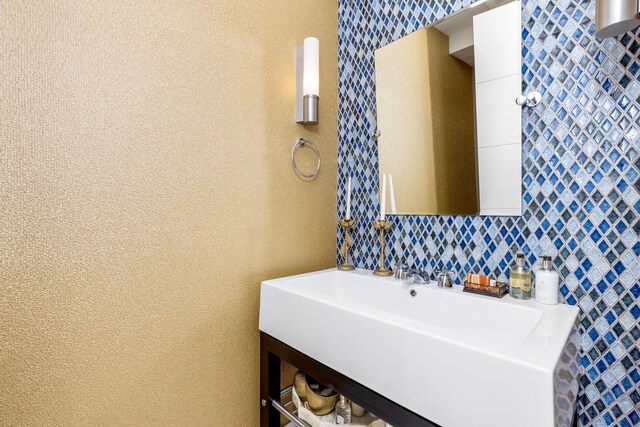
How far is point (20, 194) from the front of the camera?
821 mm

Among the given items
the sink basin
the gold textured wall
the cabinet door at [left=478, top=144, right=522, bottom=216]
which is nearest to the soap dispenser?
the sink basin

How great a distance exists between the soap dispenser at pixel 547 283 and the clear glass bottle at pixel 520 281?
28 millimetres

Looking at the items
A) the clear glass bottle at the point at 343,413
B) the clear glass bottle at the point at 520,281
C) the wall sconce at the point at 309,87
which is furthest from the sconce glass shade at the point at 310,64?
the clear glass bottle at the point at 343,413

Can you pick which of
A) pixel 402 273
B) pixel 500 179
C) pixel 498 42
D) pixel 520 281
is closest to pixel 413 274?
pixel 402 273

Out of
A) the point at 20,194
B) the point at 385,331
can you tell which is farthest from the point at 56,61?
the point at 385,331

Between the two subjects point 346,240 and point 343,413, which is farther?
point 346,240

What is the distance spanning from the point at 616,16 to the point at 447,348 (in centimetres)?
88

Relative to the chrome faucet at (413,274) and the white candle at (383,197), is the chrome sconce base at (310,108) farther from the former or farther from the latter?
the chrome faucet at (413,274)

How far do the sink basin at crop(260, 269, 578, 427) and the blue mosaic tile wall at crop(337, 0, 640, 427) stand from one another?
0.41 ft

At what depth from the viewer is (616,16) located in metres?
0.73

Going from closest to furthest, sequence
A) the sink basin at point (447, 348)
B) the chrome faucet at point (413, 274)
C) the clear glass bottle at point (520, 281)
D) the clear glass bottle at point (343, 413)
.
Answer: the sink basin at point (447, 348)
the clear glass bottle at point (520, 281)
the clear glass bottle at point (343, 413)
the chrome faucet at point (413, 274)

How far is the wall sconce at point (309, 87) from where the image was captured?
1.35m

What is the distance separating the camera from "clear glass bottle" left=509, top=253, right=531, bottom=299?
3.11ft

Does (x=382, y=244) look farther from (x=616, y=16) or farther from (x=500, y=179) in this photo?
(x=616, y=16)
